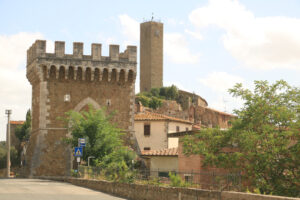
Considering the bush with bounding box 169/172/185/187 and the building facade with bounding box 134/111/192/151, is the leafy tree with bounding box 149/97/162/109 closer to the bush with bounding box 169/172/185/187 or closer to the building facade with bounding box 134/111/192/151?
the building facade with bounding box 134/111/192/151

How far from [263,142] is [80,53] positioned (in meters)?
23.1

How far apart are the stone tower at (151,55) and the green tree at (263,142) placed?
276ft

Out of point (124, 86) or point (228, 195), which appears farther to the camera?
point (124, 86)

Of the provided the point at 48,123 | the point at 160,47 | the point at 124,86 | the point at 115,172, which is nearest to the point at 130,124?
the point at 124,86

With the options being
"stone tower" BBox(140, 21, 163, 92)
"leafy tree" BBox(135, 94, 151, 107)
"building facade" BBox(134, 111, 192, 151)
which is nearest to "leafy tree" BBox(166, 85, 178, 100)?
"stone tower" BBox(140, 21, 163, 92)

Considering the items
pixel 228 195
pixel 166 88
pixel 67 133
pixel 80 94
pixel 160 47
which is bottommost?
pixel 228 195

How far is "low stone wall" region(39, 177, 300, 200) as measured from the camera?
14.2 m

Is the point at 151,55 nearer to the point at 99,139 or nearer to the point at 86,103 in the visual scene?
the point at 86,103

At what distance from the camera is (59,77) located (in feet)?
137

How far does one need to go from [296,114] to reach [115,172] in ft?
26.9

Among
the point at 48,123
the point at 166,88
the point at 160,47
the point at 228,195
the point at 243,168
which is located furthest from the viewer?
the point at 160,47

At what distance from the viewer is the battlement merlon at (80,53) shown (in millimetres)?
41344

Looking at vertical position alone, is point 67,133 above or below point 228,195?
above

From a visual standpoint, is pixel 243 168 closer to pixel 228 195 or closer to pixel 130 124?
pixel 228 195
